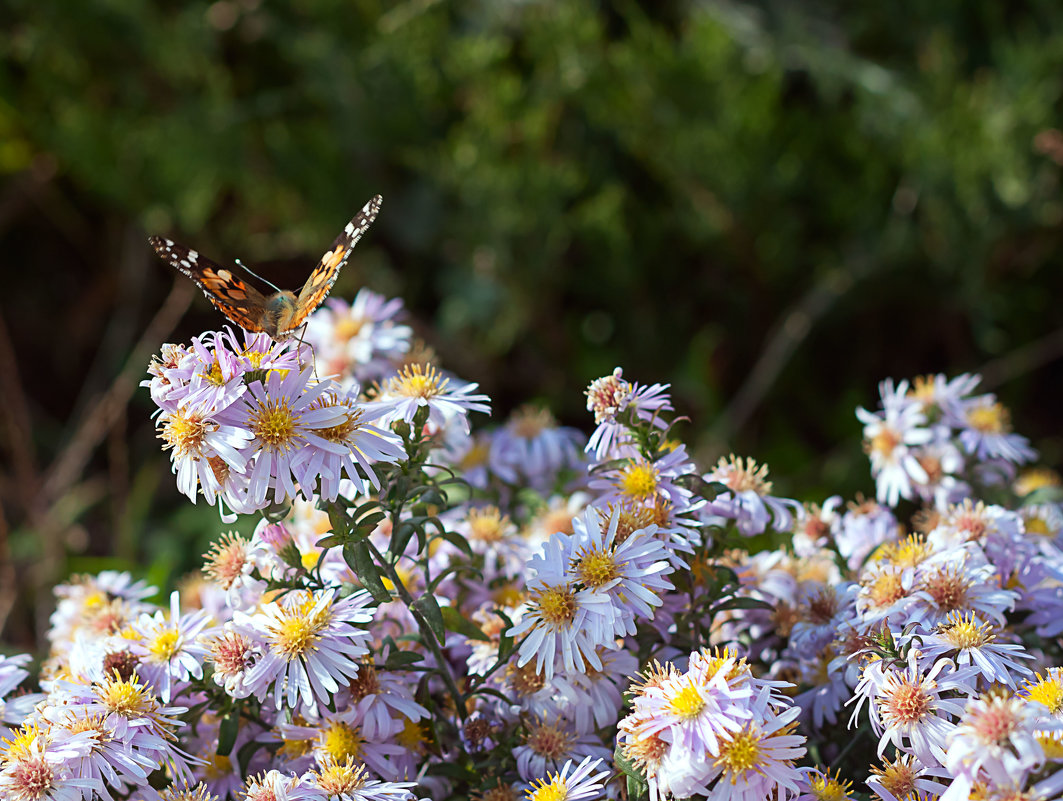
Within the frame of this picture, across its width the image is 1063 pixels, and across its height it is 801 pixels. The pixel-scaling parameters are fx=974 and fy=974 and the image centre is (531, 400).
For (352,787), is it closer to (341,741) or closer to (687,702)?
(341,741)

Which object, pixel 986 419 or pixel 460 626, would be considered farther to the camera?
pixel 986 419

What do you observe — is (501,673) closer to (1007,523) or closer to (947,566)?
(947,566)

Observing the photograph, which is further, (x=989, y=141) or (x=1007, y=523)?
(x=989, y=141)

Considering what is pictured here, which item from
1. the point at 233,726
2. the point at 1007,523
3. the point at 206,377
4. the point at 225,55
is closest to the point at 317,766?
the point at 233,726

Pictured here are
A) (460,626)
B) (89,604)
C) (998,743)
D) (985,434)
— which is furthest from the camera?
(985,434)

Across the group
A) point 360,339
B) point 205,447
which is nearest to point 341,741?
point 205,447

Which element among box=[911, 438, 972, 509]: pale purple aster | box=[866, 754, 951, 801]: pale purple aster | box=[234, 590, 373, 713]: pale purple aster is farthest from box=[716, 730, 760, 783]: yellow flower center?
box=[911, 438, 972, 509]: pale purple aster

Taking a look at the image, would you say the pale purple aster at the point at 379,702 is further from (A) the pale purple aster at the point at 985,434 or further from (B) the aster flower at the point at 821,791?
(A) the pale purple aster at the point at 985,434
